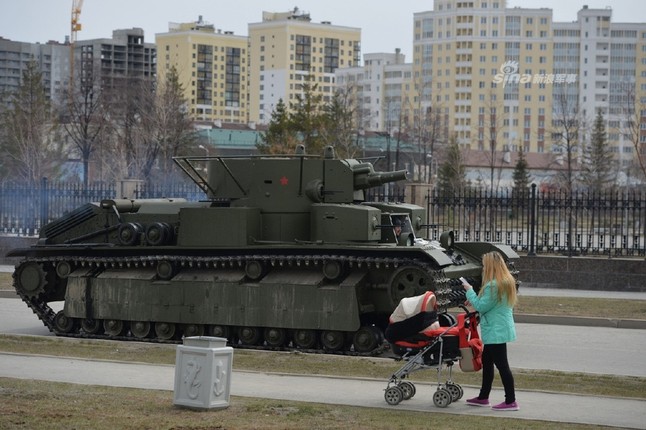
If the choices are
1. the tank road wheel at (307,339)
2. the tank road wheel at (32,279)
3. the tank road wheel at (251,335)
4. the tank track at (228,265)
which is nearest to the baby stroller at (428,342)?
the tank track at (228,265)

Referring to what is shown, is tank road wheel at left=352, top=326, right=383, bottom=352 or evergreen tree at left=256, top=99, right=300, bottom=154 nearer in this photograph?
tank road wheel at left=352, top=326, right=383, bottom=352

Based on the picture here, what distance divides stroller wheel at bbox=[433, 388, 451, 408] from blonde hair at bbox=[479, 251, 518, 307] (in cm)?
107

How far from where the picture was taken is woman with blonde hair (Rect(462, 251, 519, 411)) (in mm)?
13070

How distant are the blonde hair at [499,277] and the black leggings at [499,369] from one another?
0.48 m

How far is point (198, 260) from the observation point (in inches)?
770

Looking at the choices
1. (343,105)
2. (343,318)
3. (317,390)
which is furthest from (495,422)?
(343,105)

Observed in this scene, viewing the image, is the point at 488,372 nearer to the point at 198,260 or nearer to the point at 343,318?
the point at 343,318

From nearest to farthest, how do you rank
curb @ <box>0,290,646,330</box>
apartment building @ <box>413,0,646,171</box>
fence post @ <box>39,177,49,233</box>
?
curb @ <box>0,290,646,330</box> → fence post @ <box>39,177,49,233</box> → apartment building @ <box>413,0,646,171</box>

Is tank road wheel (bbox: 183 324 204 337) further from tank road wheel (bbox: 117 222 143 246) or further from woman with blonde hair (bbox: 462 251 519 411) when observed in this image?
woman with blonde hair (bbox: 462 251 519 411)

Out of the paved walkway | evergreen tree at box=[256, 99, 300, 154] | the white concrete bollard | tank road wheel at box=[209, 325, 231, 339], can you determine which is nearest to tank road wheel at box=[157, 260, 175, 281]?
tank road wheel at box=[209, 325, 231, 339]

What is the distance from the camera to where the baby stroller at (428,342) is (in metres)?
13.2

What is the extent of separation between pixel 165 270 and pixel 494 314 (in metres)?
7.88

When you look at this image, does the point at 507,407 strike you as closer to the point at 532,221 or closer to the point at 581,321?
the point at 581,321

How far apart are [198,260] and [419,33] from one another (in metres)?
176
